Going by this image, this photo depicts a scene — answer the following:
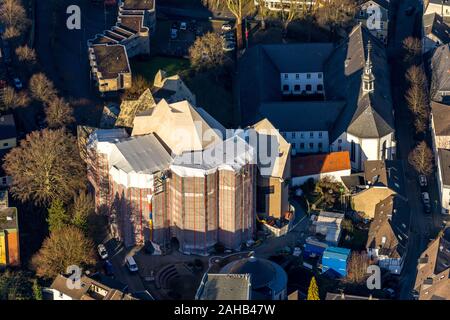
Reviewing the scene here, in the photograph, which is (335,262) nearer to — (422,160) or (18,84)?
(422,160)

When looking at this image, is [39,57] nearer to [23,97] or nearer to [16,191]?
[23,97]

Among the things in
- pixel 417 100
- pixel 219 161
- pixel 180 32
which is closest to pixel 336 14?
pixel 180 32

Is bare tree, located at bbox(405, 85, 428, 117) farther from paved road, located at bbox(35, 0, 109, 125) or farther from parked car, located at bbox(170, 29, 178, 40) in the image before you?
paved road, located at bbox(35, 0, 109, 125)

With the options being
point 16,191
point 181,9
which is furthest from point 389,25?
point 16,191

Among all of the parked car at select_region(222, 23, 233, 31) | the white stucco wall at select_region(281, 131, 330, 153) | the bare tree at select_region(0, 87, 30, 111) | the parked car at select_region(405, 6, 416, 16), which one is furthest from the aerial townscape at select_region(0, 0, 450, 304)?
A: the parked car at select_region(405, 6, 416, 16)

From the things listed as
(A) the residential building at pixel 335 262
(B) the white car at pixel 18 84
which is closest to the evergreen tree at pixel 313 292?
(A) the residential building at pixel 335 262

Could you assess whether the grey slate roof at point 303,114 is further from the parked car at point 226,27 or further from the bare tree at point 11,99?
the bare tree at point 11,99
